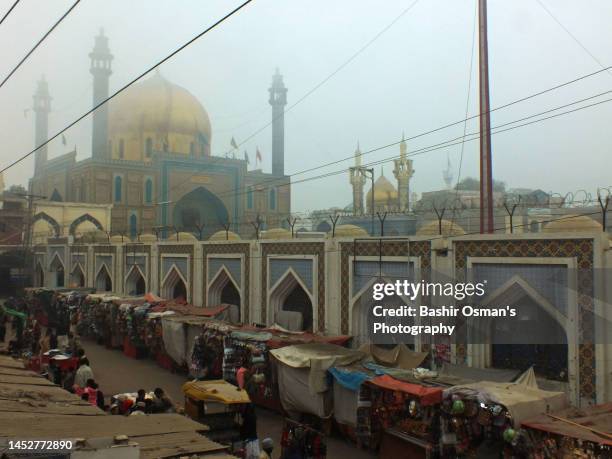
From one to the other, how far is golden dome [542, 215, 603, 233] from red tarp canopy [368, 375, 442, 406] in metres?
3.66

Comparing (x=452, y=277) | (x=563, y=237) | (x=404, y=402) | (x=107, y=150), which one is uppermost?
(x=107, y=150)

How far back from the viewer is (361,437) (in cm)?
946

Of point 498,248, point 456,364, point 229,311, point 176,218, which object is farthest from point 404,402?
point 176,218

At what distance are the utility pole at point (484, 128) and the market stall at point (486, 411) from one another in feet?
18.4

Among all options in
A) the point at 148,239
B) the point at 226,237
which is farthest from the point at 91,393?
the point at 148,239

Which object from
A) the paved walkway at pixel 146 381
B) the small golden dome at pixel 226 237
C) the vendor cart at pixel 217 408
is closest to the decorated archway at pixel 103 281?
the paved walkway at pixel 146 381

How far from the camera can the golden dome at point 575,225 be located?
956cm

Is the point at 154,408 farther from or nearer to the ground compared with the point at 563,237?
nearer to the ground

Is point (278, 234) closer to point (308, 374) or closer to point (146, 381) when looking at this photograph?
point (146, 381)

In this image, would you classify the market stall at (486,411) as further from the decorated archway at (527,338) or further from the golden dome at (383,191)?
the golden dome at (383,191)

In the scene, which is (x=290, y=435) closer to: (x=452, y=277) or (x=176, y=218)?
(x=452, y=277)

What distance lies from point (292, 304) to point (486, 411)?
27.1 feet

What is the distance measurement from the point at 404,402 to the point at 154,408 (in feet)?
12.7

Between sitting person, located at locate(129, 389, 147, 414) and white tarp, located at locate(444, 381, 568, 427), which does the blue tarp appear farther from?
sitting person, located at locate(129, 389, 147, 414)
